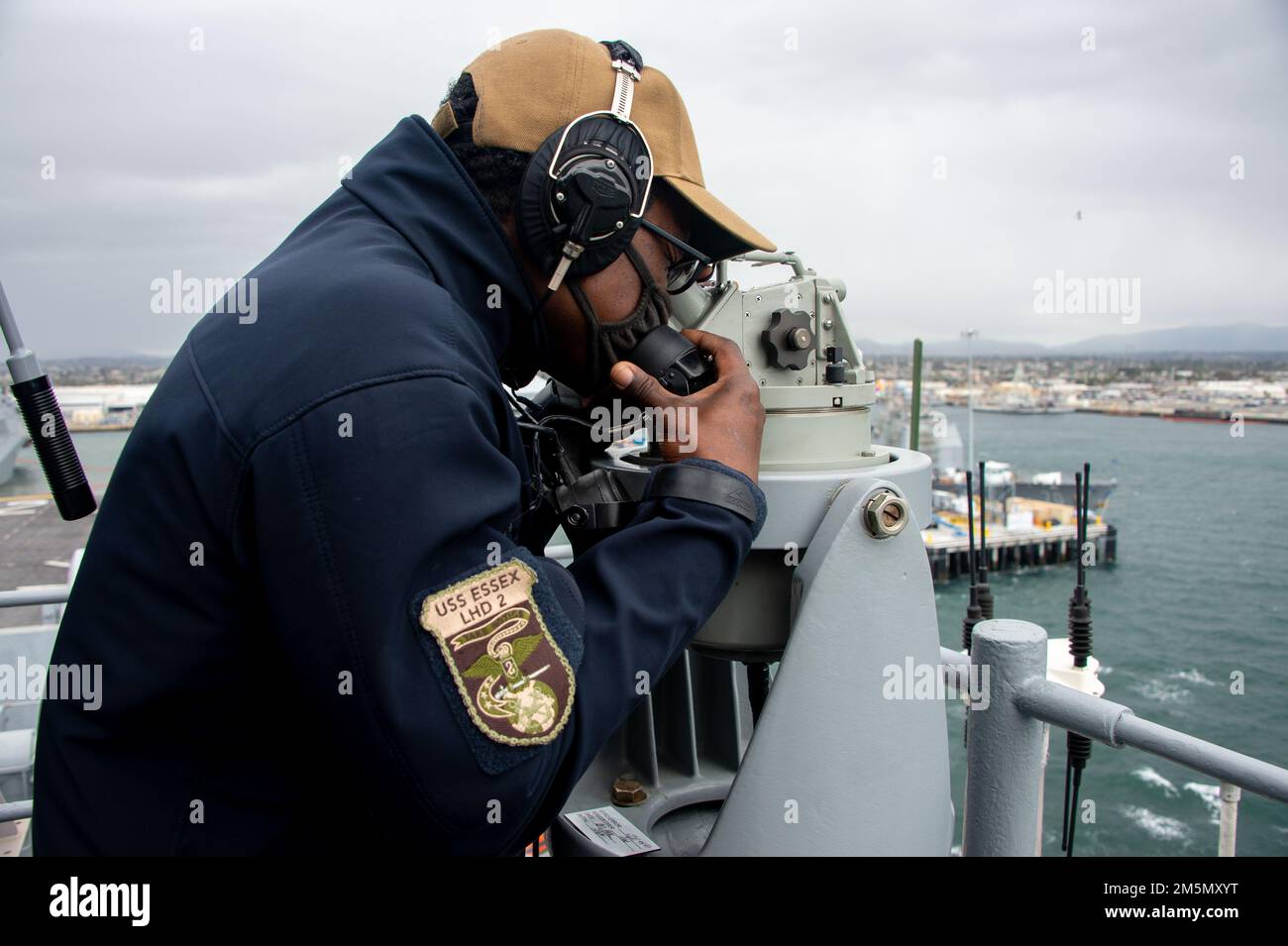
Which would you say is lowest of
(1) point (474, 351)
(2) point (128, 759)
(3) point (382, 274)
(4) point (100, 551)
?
(2) point (128, 759)

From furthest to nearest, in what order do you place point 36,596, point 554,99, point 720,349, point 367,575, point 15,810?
point 36,596
point 15,810
point 720,349
point 554,99
point 367,575

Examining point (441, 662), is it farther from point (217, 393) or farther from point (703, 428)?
point (703, 428)

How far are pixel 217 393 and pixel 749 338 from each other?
101 cm

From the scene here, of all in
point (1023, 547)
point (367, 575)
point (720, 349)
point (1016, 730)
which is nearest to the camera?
point (367, 575)

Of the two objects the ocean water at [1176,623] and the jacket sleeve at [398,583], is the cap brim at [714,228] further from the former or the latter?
the ocean water at [1176,623]

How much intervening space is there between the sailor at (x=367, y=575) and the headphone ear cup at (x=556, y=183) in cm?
1

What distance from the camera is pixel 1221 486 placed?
7831 cm

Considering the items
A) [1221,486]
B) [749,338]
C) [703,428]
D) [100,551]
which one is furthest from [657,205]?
[1221,486]

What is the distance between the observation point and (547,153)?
1.59 meters

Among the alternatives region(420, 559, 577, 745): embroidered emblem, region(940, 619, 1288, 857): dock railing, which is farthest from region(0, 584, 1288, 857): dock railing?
region(420, 559, 577, 745): embroidered emblem

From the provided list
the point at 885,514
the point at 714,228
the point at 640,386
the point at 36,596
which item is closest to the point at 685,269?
the point at 714,228

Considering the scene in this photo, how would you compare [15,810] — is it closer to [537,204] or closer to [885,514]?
[537,204]

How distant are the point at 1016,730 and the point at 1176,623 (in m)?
51.6

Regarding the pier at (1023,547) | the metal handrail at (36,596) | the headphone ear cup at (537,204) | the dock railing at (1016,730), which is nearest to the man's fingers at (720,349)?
the headphone ear cup at (537,204)
